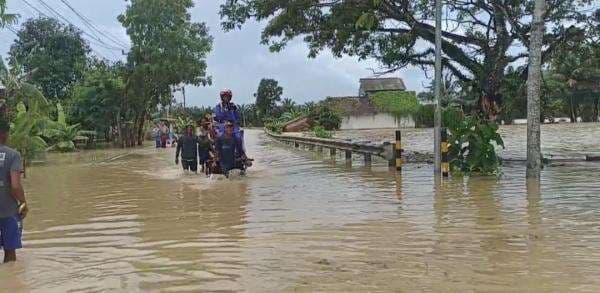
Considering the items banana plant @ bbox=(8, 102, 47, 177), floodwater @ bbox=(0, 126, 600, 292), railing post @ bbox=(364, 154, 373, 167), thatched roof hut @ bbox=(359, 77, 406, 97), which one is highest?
thatched roof hut @ bbox=(359, 77, 406, 97)

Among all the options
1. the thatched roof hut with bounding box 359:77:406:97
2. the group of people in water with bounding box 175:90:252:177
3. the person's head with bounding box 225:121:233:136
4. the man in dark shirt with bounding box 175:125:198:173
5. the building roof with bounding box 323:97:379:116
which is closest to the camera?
the person's head with bounding box 225:121:233:136

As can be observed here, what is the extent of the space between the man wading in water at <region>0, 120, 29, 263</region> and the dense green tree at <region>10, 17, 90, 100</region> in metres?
38.7

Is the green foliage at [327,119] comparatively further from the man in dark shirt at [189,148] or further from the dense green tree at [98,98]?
the man in dark shirt at [189,148]

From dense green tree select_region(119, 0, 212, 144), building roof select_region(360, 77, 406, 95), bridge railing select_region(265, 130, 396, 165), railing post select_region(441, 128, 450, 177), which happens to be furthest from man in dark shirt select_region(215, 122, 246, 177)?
building roof select_region(360, 77, 406, 95)

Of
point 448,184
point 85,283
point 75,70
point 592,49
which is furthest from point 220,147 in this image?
point 75,70

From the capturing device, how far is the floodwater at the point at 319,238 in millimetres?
5387

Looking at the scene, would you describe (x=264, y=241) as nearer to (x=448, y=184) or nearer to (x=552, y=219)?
(x=552, y=219)

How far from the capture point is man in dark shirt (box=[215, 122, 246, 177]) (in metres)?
14.6

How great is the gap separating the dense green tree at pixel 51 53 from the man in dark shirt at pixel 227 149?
31242 mm

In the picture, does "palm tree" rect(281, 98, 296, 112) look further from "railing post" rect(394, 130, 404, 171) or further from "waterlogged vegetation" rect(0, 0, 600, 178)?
"railing post" rect(394, 130, 404, 171)

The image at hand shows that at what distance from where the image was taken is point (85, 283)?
5.47m

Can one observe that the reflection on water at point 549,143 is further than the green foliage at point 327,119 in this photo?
No

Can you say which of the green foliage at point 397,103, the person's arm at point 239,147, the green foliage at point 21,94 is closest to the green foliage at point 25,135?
the green foliage at point 21,94

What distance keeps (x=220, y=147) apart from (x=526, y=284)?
10260 mm
